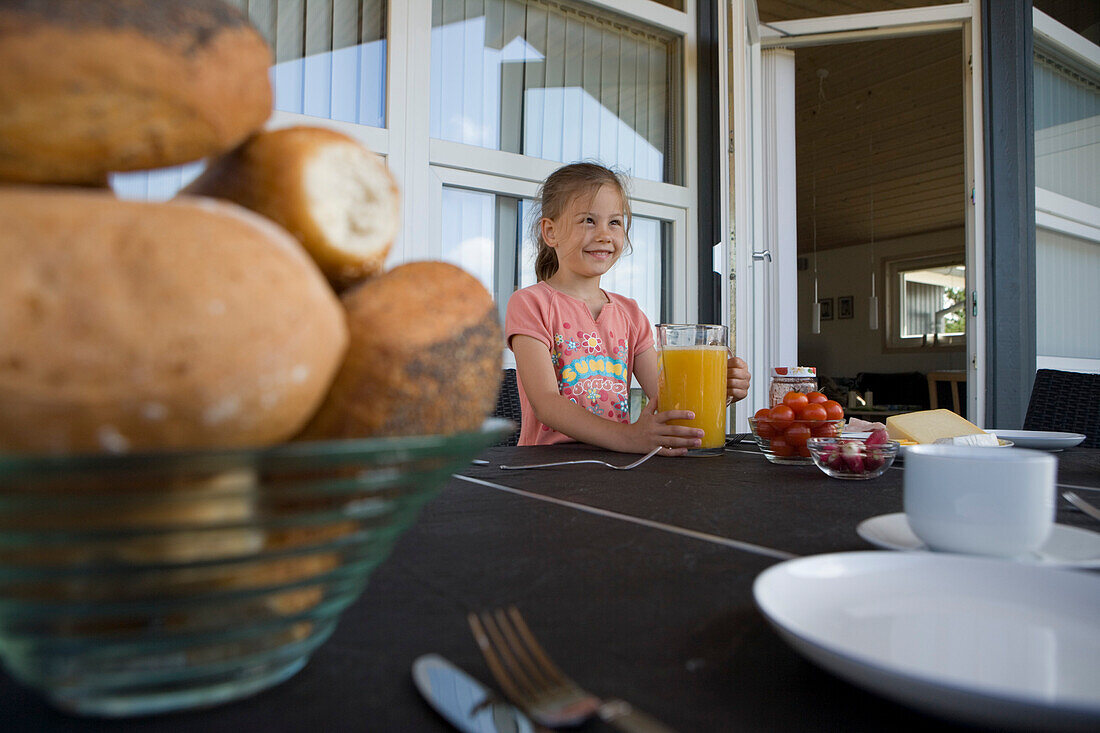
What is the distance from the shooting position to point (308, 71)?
7.34 feet

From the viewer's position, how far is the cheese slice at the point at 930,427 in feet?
3.35

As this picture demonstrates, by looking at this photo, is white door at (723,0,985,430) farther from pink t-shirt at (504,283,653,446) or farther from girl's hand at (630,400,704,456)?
girl's hand at (630,400,704,456)

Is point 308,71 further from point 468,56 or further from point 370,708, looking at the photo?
point 370,708

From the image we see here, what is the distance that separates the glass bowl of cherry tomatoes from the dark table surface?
0.84ft

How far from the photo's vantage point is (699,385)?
111cm

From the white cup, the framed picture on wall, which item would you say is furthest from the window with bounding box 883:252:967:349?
Answer: the white cup

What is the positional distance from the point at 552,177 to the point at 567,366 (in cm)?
57

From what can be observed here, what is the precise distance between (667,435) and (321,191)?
0.86 m

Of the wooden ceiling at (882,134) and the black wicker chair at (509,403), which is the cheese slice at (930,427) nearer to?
the black wicker chair at (509,403)

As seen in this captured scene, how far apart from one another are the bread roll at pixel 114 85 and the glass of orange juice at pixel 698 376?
0.92 m

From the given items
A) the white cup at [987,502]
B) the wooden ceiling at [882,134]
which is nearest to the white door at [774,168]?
Result: the wooden ceiling at [882,134]

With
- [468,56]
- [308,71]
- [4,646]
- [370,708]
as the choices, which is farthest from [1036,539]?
[468,56]

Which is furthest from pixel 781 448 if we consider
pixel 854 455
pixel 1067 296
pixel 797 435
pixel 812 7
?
pixel 1067 296

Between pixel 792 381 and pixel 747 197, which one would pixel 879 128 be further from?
pixel 792 381
